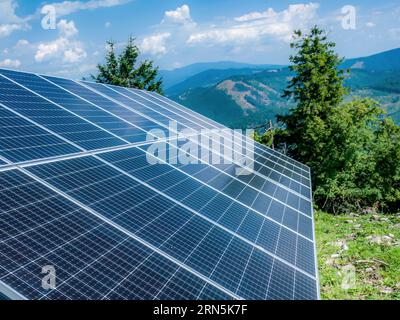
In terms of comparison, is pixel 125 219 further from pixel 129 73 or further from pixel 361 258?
pixel 129 73

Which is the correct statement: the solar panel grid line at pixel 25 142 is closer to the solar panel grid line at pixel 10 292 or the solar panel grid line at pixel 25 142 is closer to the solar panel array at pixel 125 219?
the solar panel array at pixel 125 219

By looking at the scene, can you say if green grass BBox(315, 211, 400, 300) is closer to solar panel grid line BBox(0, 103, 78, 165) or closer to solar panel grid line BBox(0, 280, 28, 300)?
solar panel grid line BBox(0, 103, 78, 165)

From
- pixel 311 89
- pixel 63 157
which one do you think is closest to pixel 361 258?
pixel 63 157

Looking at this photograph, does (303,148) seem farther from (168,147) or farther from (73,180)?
(73,180)

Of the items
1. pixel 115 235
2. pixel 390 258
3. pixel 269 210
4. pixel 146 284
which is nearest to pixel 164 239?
pixel 115 235

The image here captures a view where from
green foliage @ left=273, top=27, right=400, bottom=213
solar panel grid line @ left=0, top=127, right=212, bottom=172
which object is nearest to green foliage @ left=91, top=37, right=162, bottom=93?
green foliage @ left=273, top=27, right=400, bottom=213
